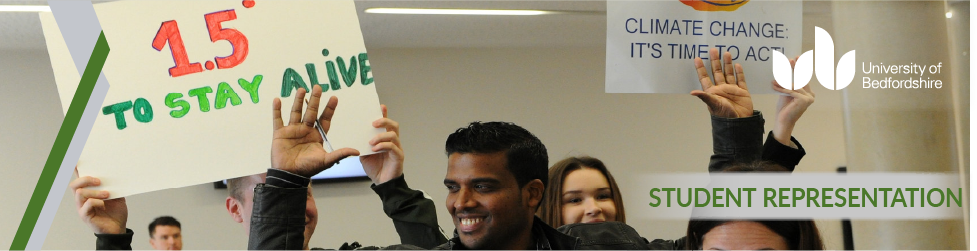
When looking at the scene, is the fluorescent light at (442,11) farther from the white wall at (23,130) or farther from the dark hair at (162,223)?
the white wall at (23,130)

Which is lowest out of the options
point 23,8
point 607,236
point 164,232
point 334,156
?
point 164,232

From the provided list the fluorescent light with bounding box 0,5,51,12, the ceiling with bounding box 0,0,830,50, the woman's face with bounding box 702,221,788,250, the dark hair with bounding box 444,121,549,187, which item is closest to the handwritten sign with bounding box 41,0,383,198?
the dark hair with bounding box 444,121,549,187

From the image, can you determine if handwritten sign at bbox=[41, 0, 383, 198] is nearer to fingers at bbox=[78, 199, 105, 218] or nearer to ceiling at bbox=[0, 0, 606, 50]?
fingers at bbox=[78, 199, 105, 218]

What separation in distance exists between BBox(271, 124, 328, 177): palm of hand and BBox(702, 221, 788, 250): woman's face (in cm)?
49

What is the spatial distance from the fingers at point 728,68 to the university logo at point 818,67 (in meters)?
0.07

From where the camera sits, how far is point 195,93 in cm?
99

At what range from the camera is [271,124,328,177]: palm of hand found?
3.02 ft

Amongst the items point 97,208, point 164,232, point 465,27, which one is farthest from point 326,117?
point 164,232

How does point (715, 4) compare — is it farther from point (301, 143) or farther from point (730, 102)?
point (301, 143)

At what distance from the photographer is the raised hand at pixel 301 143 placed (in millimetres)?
922

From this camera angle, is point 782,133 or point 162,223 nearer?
point 782,133

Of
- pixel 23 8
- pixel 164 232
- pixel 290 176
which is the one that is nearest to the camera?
pixel 290 176

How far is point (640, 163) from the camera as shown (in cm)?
334

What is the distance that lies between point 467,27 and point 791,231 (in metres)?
2.06
